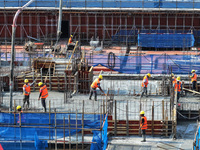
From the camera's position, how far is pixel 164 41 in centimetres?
4491

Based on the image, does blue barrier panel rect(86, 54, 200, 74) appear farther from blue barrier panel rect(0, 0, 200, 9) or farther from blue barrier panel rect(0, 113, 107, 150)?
blue barrier panel rect(0, 113, 107, 150)

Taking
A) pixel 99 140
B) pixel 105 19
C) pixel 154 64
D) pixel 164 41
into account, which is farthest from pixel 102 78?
pixel 105 19

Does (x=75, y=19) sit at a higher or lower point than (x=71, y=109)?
higher

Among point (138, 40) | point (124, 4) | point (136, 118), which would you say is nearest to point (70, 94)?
point (136, 118)

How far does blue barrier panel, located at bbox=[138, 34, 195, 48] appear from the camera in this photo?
147 ft

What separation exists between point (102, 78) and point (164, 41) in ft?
41.9

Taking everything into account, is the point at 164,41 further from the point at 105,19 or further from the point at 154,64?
the point at 154,64

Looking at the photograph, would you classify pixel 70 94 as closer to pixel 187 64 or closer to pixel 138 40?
pixel 187 64

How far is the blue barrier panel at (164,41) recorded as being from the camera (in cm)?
4475

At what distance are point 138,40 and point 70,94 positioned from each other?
54.1ft

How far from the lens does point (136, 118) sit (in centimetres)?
2567

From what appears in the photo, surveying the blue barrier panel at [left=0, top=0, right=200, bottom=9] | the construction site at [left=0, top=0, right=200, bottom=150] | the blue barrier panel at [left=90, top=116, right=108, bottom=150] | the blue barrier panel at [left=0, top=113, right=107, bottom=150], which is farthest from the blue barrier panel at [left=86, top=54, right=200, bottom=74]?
the blue barrier panel at [left=90, top=116, right=108, bottom=150]

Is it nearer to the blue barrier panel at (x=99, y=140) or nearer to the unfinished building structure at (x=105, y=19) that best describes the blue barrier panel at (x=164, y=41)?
the unfinished building structure at (x=105, y=19)

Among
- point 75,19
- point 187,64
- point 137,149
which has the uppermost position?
point 75,19
